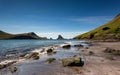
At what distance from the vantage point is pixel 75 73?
17422 millimetres

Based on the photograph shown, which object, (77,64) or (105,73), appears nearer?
(105,73)

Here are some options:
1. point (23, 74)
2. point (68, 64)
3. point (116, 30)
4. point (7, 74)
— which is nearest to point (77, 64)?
point (68, 64)

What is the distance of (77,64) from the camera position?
71.9ft

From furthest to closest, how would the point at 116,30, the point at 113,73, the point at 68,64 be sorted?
1. the point at 116,30
2. the point at 68,64
3. the point at 113,73

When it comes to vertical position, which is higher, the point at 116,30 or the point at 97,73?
the point at 116,30

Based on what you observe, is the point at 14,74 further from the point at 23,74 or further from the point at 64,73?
the point at 64,73

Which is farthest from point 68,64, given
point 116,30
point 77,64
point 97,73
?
point 116,30

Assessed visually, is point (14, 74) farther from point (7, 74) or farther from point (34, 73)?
point (34, 73)

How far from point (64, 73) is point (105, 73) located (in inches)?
206

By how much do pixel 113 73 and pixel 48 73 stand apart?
329 inches

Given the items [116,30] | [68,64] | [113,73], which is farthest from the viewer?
[116,30]

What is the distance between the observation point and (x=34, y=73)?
58.3ft

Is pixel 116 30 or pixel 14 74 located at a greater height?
pixel 116 30

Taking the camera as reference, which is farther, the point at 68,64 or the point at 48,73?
the point at 68,64
